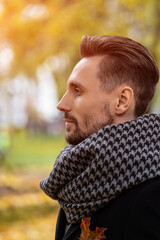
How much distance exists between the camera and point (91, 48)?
4.50ft

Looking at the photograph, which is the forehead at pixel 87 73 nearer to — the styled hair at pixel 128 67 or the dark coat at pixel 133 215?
the styled hair at pixel 128 67

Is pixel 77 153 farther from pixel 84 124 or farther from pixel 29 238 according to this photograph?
pixel 29 238

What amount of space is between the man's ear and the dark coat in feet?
0.93

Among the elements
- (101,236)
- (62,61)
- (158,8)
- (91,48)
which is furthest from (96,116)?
(62,61)

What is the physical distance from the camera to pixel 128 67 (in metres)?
1.29

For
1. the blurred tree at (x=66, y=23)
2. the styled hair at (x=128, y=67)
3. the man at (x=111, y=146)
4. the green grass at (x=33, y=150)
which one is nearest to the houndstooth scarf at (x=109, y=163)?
the man at (x=111, y=146)

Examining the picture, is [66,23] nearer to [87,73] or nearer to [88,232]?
[87,73]

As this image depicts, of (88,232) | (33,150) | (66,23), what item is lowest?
(88,232)

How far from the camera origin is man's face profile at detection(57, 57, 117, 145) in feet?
4.25

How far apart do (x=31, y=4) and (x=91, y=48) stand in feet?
10.7

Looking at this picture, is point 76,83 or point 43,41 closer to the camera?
point 76,83

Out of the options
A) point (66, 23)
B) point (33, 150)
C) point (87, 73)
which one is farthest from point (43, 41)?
point (33, 150)

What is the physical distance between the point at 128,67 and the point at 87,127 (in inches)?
10.7

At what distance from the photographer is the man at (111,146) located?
1165 millimetres
